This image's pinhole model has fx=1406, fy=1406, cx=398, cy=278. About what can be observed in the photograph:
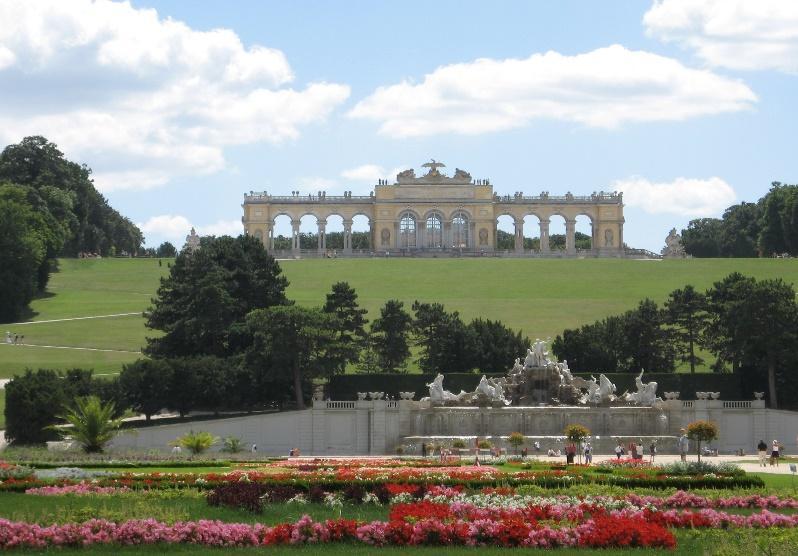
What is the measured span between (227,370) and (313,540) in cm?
3285

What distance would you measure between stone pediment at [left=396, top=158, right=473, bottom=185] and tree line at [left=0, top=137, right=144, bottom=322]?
75.7 feet

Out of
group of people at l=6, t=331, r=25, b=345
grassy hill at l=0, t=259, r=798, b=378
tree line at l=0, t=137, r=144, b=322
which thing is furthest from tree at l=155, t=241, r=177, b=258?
group of people at l=6, t=331, r=25, b=345

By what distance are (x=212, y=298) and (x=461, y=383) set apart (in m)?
10.6

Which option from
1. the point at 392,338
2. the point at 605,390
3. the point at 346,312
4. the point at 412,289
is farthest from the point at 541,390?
the point at 412,289

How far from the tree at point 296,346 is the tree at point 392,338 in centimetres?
310

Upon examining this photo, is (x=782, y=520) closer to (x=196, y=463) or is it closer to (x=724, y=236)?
(x=196, y=463)

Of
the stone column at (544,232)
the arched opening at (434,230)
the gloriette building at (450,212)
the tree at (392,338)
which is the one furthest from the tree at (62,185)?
the tree at (392,338)

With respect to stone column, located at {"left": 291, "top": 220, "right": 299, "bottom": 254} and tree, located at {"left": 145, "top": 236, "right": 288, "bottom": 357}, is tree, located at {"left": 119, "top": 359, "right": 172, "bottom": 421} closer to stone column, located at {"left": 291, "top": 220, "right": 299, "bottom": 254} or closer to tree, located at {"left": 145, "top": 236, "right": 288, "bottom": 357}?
tree, located at {"left": 145, "top": 236, "right": 288, "bottom": 357}

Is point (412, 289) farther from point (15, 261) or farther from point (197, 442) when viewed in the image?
point (197, 442)

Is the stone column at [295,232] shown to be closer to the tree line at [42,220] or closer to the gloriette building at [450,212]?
the gloriette building at [450,212]

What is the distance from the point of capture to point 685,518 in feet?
71.6

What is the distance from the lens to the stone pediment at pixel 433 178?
106812 mm

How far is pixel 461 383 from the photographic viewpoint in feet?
178

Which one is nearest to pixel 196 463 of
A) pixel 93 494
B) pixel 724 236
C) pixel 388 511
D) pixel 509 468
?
pixel 509 468
